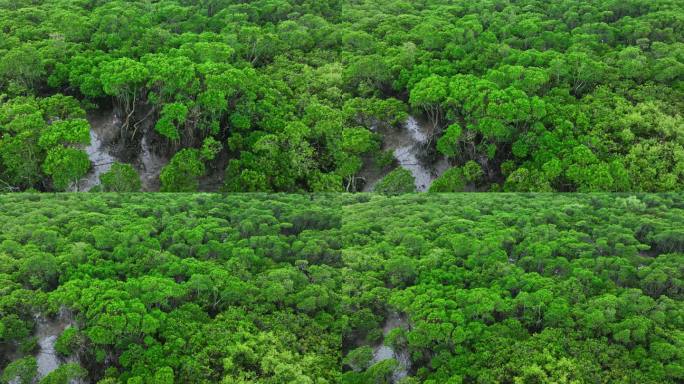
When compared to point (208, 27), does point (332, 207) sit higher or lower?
lower

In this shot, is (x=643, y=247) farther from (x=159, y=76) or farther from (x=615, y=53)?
(x=159, y=76)

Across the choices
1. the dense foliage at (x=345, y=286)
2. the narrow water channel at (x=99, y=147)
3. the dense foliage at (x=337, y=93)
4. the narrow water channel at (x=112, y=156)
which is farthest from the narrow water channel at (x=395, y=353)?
the narrow water channel at (x=99, y=147)

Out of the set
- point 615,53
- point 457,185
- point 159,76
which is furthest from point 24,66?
point 615,53

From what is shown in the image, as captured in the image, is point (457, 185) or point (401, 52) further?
point (401, 52)

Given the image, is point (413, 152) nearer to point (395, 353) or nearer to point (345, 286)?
point (345, 286)

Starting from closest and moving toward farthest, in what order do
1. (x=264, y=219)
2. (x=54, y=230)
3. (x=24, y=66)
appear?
(x=54, y=230) → (x=264, y=219) → (x=24, y=66)

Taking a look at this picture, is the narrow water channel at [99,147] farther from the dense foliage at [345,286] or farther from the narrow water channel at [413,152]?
the narrow water channel at [413,152]

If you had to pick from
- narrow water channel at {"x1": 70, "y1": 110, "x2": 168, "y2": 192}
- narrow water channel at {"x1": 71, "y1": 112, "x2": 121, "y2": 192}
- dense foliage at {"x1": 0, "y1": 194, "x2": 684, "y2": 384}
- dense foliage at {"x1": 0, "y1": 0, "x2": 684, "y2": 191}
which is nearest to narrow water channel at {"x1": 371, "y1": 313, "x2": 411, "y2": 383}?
dense foliage at {"x1": 0, "y1": 194, "x2": 684, "y2": 384}
